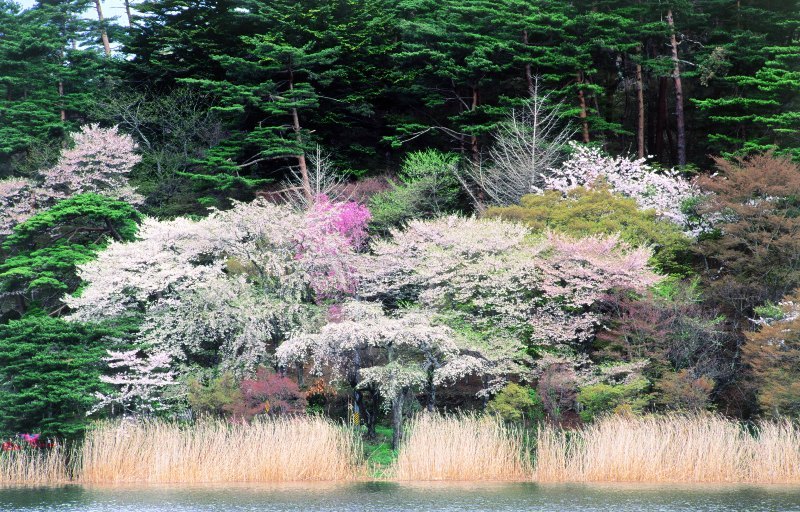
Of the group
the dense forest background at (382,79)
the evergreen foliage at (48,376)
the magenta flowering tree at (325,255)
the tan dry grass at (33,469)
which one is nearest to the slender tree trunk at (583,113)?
the dense forest background at (382,79)

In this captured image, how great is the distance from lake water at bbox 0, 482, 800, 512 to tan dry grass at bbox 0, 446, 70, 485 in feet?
2.72

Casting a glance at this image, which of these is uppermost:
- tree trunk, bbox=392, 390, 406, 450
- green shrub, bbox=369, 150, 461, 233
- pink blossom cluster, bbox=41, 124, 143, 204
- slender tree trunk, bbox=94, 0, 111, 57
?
slender tree trunk, bbox=94, 0, 111, 57

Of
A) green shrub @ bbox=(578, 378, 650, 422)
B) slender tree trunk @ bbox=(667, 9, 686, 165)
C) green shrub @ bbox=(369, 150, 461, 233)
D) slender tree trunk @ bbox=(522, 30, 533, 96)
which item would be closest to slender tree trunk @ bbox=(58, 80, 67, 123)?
green shrub @ bbox=(369, 150, 461, 233)

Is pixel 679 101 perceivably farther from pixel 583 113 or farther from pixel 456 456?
pixel 456 456

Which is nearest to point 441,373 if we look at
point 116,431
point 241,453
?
point 241,453

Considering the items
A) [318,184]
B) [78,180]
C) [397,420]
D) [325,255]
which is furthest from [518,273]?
[78,180]

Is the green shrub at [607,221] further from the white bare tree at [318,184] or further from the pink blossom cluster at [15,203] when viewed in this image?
the pink blossom cluster at [15,203]

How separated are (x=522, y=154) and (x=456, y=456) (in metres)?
13.4

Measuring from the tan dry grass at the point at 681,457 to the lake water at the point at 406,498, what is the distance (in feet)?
2.09

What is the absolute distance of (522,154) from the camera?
2758 cm

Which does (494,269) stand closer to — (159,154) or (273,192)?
(273,192)

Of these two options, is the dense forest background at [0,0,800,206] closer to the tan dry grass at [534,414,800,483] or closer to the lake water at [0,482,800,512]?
the tan dry grass at [534,414,800,483]

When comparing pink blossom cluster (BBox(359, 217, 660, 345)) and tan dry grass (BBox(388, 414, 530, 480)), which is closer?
tan dry grass (BBox(388, 414, 530, 480))

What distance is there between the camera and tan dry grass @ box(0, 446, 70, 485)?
56.1ft
